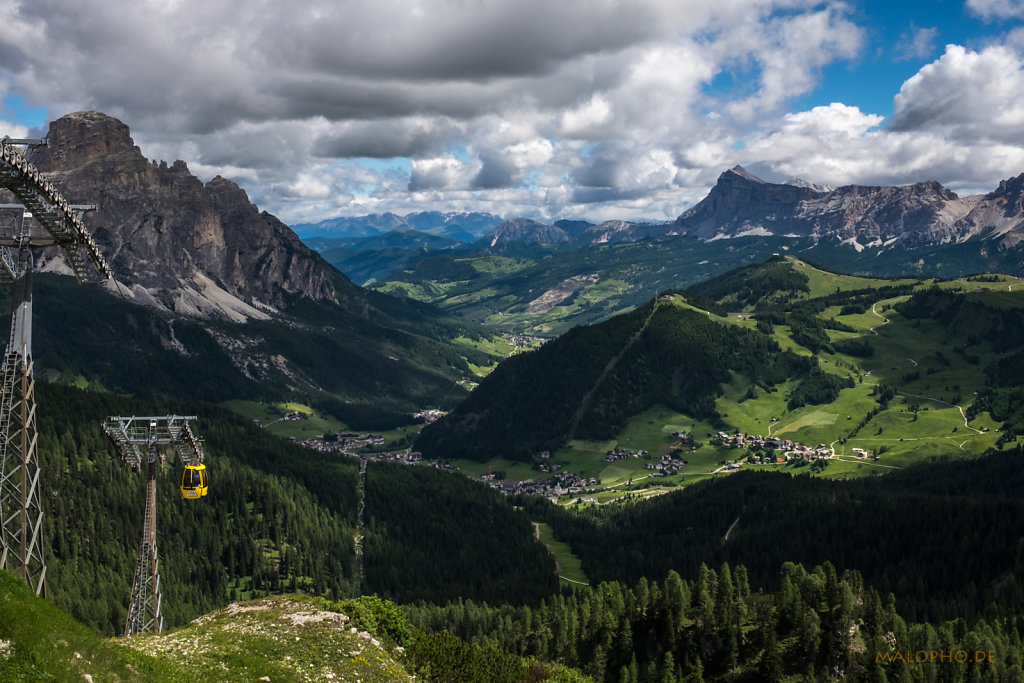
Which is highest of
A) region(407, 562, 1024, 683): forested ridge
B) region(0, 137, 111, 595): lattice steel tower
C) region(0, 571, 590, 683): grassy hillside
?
region(0, 137, 111, 595): lattice steel tower

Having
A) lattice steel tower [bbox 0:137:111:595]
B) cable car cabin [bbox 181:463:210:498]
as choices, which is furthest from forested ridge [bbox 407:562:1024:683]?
lattice steel tower [bbox 0:137:111:595]

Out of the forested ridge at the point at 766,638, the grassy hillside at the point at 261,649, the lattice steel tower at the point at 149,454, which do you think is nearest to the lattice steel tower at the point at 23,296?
the lattice steel tower at the point at 149,454

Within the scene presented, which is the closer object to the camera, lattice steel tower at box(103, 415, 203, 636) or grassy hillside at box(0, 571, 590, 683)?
grassy hillside at box(0, 571, 590, 683)

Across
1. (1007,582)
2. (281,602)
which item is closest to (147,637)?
(281,602)

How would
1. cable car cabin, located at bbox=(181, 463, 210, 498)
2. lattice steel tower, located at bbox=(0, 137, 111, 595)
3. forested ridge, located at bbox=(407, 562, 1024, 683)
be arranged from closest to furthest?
1. lattice steel tower, located at bbox=(0, 137, 111, 595)
2. cable car cabin, located at bbox=(181, 463, 210, 498)
3. forested ridge, located at bbox=(407, 562, 1024, 683)

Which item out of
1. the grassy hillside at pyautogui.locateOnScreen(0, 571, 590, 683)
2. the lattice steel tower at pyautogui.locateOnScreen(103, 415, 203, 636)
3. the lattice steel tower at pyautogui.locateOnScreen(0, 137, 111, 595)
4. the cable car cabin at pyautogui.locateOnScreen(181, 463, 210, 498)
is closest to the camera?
the grassy hillside at pyautogui.locateOnScreen(0, 571, 590, 683)

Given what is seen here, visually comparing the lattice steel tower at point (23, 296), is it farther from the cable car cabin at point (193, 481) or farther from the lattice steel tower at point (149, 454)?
the cable car cabin at point (193, 481)

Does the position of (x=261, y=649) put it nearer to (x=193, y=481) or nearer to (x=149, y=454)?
(x=193, y=481)

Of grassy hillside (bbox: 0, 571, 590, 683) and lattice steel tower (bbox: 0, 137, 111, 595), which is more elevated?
lattice steel tower (bbox: 0, 137, 111, 595)

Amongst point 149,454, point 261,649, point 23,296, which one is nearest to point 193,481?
point 149,454

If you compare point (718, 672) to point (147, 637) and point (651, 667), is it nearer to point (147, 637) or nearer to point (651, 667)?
point (651, 667)

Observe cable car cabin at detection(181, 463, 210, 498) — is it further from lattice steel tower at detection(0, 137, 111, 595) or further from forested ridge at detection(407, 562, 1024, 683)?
forested ridge at detection(407, 562, 1024, 683)
